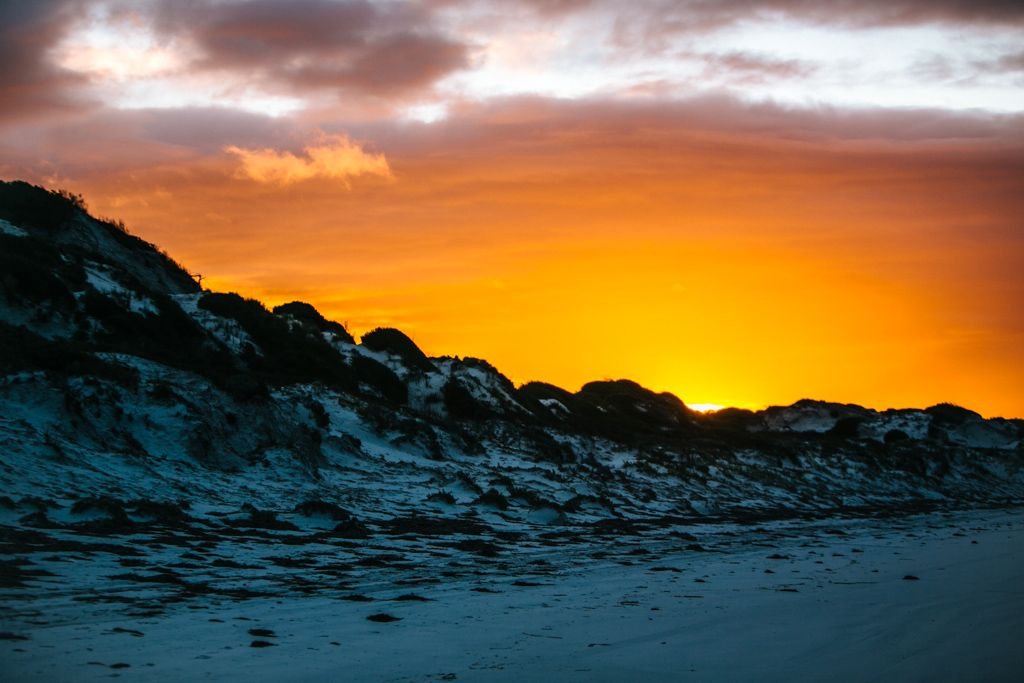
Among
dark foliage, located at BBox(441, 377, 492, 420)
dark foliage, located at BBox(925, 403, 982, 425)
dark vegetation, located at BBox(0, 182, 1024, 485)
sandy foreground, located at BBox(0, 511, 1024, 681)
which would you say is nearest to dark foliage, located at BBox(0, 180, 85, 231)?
dark vegetation, located at BBox(0, 182, 1024, 485)

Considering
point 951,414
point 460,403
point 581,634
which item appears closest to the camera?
point 581,634

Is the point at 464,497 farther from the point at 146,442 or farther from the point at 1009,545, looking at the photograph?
→ the point at 1009,545

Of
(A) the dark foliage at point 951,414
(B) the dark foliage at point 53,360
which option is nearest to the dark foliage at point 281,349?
(B) the dark foliage at point 53,360

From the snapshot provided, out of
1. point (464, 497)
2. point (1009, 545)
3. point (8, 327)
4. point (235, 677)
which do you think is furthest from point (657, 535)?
point (8, 327)

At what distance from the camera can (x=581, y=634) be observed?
9.34m

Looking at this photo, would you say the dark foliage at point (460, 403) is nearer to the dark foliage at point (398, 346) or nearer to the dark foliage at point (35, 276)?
the dark foliage at point (398, 346)

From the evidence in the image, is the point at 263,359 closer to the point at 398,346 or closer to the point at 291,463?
the point at 398,346

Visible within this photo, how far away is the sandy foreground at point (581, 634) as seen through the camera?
7637mm

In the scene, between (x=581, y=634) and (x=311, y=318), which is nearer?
(x=581, y=634)

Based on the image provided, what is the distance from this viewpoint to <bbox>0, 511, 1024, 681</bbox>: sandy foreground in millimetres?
7637

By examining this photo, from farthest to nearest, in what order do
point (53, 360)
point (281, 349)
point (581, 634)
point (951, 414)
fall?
point (951, 414) → point (281, 349) → point (53, 360) → point (581, 634)

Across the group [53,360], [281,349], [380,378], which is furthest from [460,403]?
[53,360]

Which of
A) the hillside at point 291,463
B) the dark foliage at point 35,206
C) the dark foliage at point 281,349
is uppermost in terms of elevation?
the dark foliage at point 35,206

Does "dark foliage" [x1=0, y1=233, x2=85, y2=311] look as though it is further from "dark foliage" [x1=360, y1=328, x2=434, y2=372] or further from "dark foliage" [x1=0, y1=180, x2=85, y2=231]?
"dark foliage" [x1=360, y1=328, x2=434, y2=372]
